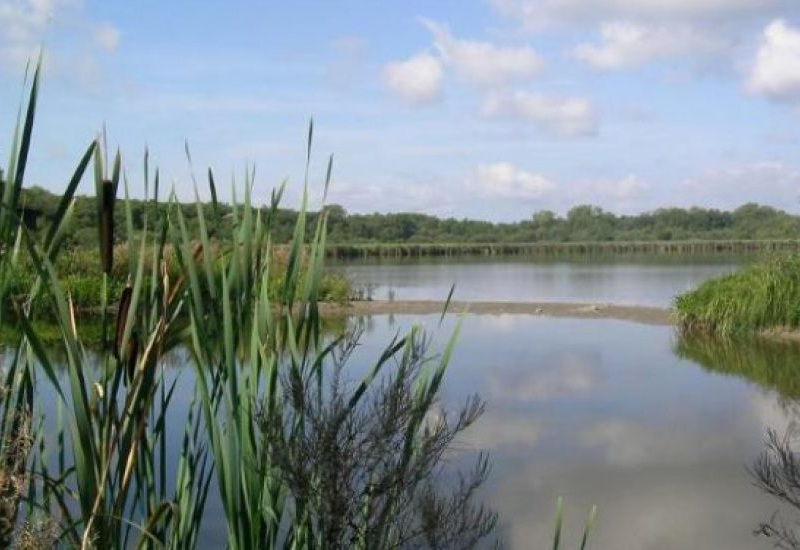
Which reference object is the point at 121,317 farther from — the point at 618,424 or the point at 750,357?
the point at 750,357

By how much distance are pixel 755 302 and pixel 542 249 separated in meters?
40.0

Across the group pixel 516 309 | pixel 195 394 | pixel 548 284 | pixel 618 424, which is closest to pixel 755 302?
pixel 516 309

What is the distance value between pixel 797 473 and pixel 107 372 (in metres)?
1.54

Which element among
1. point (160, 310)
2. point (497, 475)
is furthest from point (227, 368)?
point (497, 475)

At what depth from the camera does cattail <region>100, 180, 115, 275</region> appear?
5.51 feet

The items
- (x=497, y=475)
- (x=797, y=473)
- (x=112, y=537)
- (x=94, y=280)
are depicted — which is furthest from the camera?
(x=94, y=280)

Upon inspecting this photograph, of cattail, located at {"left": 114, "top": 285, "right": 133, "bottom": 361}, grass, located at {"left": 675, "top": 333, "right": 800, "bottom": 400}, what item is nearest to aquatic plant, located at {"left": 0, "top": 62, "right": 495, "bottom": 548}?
cattail, located at {"left": 114, "top": 285, "right": 133, "bottom": 361}

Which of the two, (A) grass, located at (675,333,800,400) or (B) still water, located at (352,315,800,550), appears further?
(A) grass, located at (675,333,800,400)

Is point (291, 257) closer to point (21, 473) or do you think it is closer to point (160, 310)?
point (160, 310)

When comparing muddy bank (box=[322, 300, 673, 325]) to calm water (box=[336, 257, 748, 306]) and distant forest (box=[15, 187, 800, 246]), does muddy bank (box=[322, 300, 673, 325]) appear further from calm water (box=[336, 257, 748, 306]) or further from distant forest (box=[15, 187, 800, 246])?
distant forest (box=[15, 187, 800, 246])

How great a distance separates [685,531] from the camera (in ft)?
14.3

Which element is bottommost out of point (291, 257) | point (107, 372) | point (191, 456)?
point (191, 456)

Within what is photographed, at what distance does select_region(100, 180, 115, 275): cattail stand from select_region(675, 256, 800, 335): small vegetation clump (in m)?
10.6

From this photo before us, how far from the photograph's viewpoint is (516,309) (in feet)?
51.1
